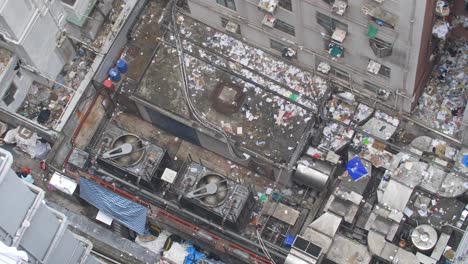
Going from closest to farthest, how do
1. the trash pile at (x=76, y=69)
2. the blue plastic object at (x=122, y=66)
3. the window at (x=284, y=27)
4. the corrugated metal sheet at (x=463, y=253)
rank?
1. the corrugated metal sheet at (x=463, y=253)
2. the window at (x=284, y=27)
3. the blue plastic object at (x=122, y=66)
4. the trash pile at (x=76, y=69)

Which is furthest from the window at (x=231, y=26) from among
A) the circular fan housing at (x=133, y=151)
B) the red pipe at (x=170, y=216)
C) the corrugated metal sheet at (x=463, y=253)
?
the corrugated metal sheet at (x=463, y=253)

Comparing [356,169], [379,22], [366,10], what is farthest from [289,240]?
[366,10]

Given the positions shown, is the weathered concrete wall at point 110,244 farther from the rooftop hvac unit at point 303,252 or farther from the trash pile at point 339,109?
the trash pile at point 339,109

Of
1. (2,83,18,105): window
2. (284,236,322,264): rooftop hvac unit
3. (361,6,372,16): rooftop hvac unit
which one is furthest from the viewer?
(2,83,18,105): window

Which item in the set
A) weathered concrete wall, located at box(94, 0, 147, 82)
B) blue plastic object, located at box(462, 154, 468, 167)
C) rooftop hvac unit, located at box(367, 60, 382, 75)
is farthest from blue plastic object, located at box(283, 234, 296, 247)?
weathered concrete wall, located at box(94, 0, 147, 82)

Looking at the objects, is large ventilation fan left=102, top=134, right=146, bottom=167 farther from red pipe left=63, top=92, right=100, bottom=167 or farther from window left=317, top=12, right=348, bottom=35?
window left=317, top=12, right=348, bottom=35

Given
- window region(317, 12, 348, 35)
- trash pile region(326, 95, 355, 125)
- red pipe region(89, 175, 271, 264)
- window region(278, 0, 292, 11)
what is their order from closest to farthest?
window region(317, 12, 348, 35) → window region(278, 0, 292, 11) → red pipe region(89, 175, 271, 264) → trash pile region(326, 95, 355, 125)
